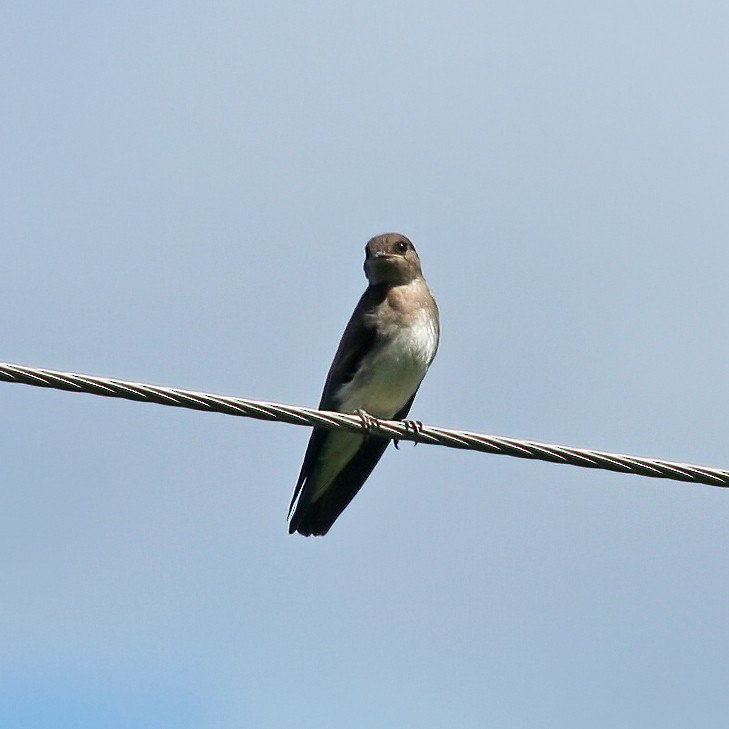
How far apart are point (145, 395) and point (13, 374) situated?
1.69 ft

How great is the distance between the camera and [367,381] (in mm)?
10336

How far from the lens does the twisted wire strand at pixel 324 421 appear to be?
6.10 metres

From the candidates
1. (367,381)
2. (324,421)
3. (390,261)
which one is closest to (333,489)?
(367,381)

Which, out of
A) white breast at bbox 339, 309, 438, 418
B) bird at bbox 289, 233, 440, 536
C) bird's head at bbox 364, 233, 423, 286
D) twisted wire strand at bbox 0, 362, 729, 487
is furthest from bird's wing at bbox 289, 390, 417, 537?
twisted wire strand at bbox 0, 362, 729, 487

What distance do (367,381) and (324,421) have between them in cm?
347

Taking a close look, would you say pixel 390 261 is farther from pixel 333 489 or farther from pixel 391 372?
pixel 333 489

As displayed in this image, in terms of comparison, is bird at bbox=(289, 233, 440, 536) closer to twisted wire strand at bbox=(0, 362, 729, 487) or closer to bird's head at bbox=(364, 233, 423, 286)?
bird's head at bbox=(364, 233, 423, 286)

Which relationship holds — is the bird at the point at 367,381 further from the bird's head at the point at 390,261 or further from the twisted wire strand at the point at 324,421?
the twisted wire strand at the point at 324,421

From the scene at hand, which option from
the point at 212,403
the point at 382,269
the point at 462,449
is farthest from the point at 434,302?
the point at 212,403

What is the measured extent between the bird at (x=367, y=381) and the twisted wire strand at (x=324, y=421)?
327cm

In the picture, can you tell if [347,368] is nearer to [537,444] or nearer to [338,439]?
[338,439]

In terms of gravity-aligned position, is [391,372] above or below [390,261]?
below

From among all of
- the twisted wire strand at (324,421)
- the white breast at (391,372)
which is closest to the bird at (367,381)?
the white breast at (391,372)

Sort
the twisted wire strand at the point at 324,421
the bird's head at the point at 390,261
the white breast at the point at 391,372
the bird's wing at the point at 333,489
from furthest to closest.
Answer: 1. the bird's head at the point at 390,261
2. the bird's wing at the point at 333,489
3. the white breast at the point at 391,372
4. the twisted wire strand at the point at 324,421
